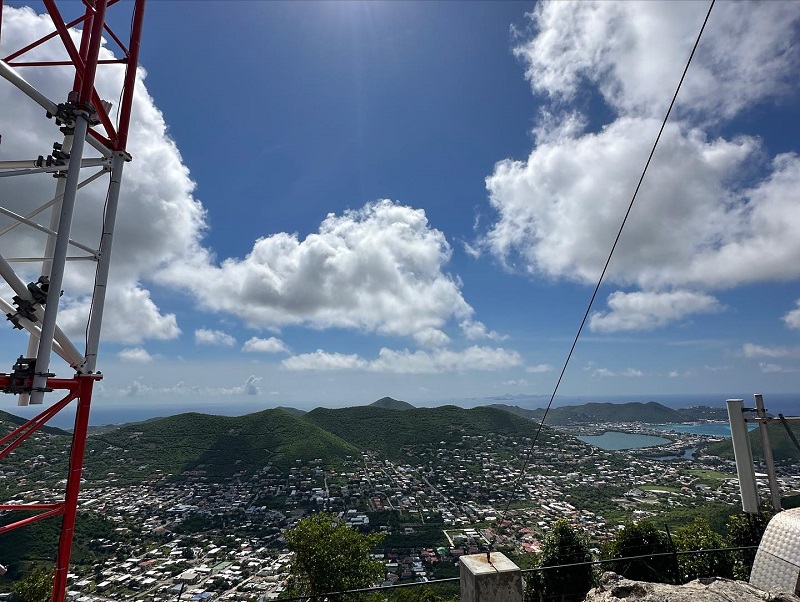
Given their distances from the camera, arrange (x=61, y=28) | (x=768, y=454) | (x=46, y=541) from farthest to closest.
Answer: (x=46, y=541), (x=768, y=454), (x=61, y=28)

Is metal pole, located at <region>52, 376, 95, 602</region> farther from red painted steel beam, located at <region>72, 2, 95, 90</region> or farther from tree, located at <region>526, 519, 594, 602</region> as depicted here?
tree, located at <region>526, 519, 594, 602</region>

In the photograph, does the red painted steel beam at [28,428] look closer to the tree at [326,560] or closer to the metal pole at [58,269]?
the metal pole at [58,269]

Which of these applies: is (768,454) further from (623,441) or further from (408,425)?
(623,441)

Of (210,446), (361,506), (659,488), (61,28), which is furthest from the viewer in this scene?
(210,446)

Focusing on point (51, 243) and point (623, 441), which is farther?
→ point (623, 441)

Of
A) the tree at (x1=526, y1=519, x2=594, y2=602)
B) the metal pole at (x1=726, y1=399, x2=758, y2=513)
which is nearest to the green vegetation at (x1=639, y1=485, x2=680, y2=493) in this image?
the tree at (x1=526, y1=519, x2=594, y2=602)

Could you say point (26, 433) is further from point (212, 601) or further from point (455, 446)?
point (455, 446)

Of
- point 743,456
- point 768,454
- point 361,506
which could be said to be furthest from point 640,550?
point 361,506
